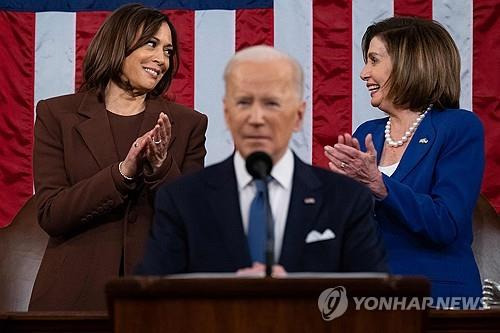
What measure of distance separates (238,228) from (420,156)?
97 cm

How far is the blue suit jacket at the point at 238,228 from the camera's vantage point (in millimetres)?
2232

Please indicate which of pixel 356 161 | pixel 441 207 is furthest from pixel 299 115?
pixel 441 207

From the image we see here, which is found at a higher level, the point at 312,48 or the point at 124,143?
the point at 312,48

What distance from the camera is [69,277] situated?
304 centimetres

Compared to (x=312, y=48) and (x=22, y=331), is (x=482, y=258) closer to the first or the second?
(x=312, y=48)

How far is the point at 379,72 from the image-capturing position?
321 cm

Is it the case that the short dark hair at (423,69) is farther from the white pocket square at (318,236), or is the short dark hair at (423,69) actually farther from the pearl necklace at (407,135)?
the white pocket square at (318,236)

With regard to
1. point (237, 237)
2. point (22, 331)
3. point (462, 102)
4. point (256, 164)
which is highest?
point (462, 102)

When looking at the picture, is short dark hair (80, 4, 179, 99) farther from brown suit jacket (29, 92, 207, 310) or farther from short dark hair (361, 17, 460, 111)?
short dark hair (361, 17, 460, 111)

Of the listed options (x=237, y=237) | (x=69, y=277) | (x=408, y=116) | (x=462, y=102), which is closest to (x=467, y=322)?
(x=237, y=237)

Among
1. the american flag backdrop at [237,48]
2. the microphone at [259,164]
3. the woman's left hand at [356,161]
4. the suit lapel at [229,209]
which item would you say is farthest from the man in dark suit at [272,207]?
the american flag backdrop at [237,48]

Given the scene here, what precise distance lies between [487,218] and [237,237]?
69.5 inches

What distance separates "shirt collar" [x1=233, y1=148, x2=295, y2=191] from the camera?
2.29m

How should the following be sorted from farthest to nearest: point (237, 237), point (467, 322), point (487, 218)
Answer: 1. point (487, 218)
2. point (467, 322)
3. point (237, 237)
